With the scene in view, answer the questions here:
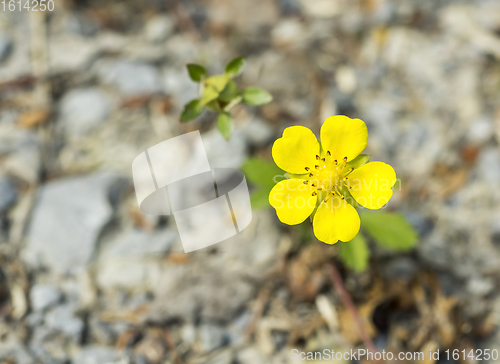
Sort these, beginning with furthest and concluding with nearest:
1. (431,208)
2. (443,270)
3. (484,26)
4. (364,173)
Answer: (484,26), (431,208), (443,270), (364,173)

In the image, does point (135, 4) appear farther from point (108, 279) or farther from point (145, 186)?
point (108, 279)

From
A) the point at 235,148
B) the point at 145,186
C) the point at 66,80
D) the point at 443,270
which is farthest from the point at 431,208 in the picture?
the point at 66,80

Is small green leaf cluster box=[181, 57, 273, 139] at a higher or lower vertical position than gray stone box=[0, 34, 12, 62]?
lower

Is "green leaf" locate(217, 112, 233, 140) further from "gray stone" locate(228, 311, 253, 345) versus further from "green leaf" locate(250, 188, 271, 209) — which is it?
"gray stone" locate(228, 311, 253, 345)

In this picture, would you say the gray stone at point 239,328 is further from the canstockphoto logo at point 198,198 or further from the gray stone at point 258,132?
the gray stone at point 258,132

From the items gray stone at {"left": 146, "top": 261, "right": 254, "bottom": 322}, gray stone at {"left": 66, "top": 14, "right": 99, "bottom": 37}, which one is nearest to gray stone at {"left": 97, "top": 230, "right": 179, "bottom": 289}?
gray stone at {"left": 146, "top": 261, "right": 254, "bottom": 322}
